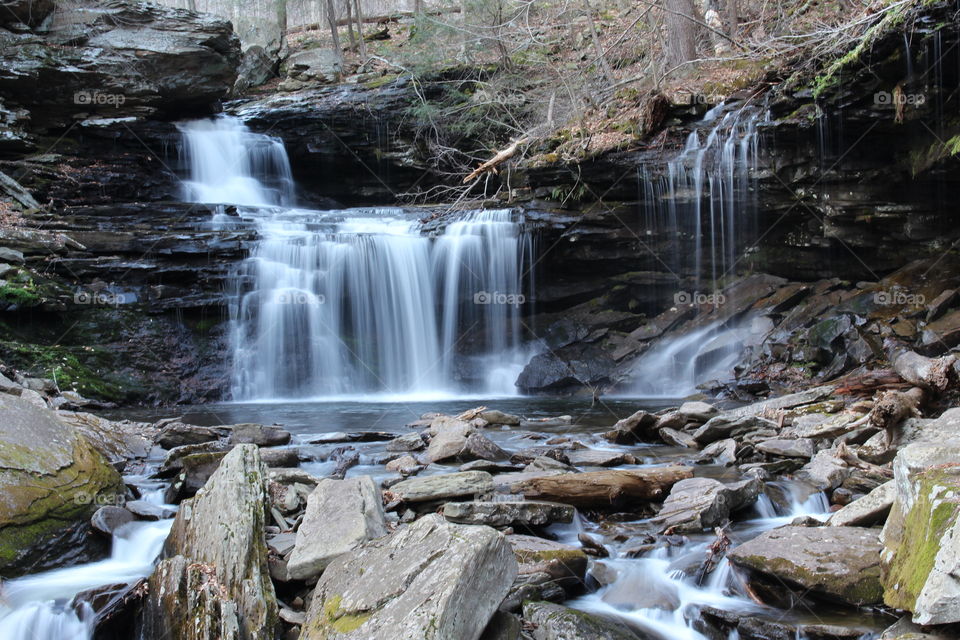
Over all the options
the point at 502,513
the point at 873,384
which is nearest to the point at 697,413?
the point at 873,384

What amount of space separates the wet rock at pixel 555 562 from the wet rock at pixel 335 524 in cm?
86

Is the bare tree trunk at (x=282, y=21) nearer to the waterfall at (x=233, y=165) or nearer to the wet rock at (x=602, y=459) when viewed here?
the waterfall at (x=233, y=165)

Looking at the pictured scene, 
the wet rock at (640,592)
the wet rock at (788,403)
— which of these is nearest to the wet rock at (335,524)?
the wet rock at (640,592)

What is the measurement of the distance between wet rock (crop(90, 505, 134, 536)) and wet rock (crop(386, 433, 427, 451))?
3.42 m

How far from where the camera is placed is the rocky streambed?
3002 mm

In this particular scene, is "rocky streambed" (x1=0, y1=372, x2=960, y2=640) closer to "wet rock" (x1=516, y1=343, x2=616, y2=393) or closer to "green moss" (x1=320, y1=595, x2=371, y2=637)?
"green moss" (x1=320, y1=595, x2=371, y2=637)

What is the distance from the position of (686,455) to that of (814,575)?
11.7 ft

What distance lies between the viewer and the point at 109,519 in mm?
4434

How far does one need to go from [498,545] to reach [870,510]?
94.8 inches

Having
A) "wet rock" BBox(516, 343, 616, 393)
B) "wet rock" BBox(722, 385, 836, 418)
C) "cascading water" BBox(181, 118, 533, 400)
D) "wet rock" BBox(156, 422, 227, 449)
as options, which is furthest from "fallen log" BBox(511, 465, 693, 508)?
"cascading water" BBox(181, 118, 533, 400)

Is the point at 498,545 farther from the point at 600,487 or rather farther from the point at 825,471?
the point at 825,471

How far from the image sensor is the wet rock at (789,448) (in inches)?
240

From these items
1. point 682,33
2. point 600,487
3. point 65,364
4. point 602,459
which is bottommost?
point 602,459

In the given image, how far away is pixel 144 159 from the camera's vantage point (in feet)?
60.7
